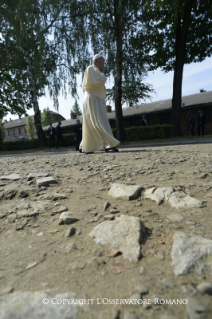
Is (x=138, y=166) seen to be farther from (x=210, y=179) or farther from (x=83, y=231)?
(x=83, y=231)

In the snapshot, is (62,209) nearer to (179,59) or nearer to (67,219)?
(67,219)

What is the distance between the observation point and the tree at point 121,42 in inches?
498

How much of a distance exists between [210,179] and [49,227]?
1906 millimetres

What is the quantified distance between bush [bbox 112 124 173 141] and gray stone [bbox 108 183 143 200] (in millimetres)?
13715

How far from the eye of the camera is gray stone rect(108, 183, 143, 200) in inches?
87.2

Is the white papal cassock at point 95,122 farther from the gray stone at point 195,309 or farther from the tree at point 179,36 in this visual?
the tree at point 179,36

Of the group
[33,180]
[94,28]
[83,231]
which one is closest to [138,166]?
[33,180]

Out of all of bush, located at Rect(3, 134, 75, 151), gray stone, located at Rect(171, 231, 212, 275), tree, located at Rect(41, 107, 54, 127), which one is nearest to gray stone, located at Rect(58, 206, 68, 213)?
gray stone, located at Rect(171, 231, 212, 275)

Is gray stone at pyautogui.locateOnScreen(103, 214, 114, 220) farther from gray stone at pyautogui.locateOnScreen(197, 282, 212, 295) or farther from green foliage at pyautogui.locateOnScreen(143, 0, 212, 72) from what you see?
green foliage at pyautogui.locateOnScreen(143, 0, 212, 72)

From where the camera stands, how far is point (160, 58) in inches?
640

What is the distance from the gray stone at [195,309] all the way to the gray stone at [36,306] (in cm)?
46

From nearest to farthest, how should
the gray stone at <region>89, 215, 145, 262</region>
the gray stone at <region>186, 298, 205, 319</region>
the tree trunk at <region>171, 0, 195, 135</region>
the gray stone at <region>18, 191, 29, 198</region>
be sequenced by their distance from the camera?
the gray stone at <region>186, 298, 205, 319</region> → the gray stone at <region>89, 215, 145, 262</region> → the gray stone at <region>18, 191, 29, 198</region> → the tree trunk at <region>171, 0, 195, 135</region>

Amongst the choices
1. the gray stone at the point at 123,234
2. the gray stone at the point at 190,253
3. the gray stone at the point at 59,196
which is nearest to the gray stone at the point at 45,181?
the gray stone at the point at 59,196

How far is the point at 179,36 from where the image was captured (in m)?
15.5
